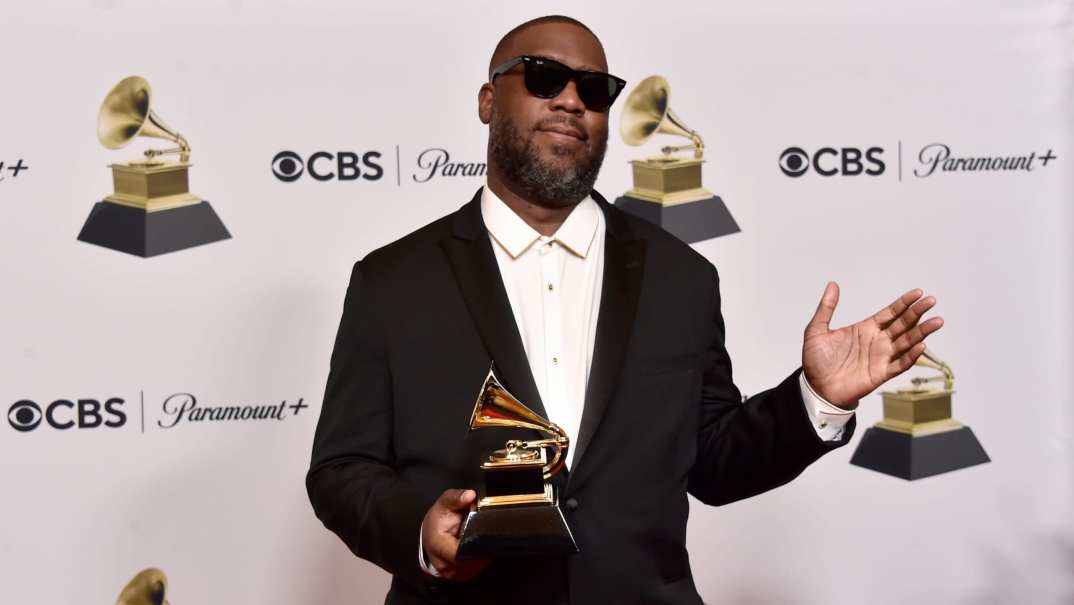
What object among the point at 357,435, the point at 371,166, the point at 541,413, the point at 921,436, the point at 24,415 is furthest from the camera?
the point at 921,436

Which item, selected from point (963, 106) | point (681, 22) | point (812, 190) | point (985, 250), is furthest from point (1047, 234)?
point (681, 22)

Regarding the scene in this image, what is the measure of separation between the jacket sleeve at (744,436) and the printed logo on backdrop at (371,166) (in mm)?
1180

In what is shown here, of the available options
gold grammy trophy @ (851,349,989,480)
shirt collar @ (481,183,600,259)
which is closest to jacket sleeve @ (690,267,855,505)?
shirt collar @ (481,183,600,259)

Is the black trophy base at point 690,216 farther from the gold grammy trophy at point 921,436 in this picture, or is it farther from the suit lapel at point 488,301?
the suit lapel at point 488,301

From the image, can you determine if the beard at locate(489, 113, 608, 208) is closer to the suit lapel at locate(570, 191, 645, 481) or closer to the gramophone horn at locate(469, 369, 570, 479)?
the suit lapel at locate(570, 191, 645, 481)

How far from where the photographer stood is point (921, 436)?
347 centimetres

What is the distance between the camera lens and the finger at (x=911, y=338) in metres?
2.01

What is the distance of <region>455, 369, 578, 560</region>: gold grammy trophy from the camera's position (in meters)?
1.74

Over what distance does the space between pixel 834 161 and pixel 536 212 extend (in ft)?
4.84

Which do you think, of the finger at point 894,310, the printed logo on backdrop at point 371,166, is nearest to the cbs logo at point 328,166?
the printed logo on backdrop at point 371,166

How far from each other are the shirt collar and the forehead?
0.83ft

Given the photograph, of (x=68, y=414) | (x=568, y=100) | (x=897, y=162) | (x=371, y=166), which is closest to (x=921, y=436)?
(x=897, y=162)

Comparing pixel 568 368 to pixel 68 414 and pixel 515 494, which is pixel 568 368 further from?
pixel 68 414

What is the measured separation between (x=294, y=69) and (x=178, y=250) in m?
0.56
